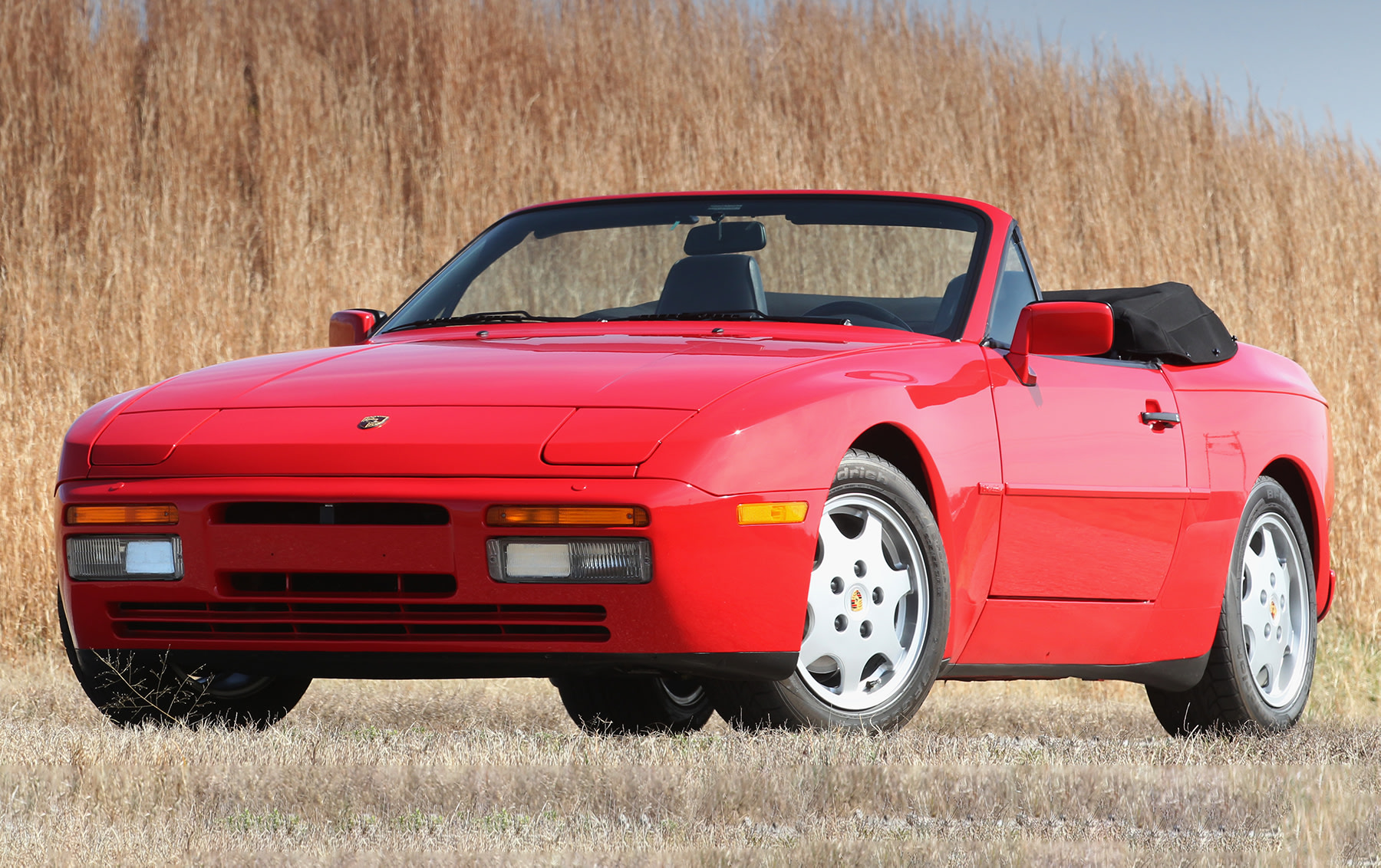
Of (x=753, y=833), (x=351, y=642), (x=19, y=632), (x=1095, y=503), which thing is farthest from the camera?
(x=19, y=632)

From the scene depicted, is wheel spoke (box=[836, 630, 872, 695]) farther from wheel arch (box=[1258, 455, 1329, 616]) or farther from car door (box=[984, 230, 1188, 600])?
wheel arch (box=[1258, 455, 1329, 616])

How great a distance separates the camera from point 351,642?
3945 millimetres

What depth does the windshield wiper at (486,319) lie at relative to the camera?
516cm

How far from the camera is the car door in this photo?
4.77 metres

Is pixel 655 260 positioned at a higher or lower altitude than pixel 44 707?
higher

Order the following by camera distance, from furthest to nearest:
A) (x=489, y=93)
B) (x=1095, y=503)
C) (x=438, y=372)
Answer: (x=489, y=93), (x=1095, y=503), (x=438, y=372)

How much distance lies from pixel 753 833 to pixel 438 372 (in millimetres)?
1621

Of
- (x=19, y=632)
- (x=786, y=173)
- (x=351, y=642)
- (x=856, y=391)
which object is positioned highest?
(x=786, y=173)

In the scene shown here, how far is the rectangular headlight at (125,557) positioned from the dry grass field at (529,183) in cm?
43

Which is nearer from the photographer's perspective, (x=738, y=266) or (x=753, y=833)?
(x=753, y=833)

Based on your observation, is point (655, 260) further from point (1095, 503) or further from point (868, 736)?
point (868, 736)

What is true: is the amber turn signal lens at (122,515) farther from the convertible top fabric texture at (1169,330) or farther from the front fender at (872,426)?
the convertible top fabric texture at (1169,330)

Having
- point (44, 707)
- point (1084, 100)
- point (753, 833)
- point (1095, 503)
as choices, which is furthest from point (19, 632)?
point (1084, 100)

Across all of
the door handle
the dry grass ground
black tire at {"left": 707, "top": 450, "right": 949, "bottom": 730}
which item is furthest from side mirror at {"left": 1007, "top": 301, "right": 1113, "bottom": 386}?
the dry grass ground
